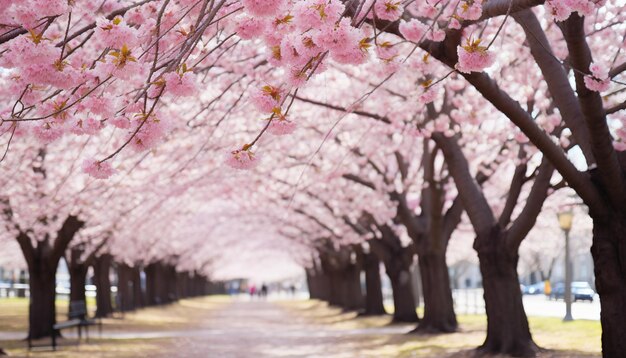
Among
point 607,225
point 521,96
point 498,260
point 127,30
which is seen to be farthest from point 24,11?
point 521,96

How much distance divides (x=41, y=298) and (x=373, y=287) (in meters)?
14.2

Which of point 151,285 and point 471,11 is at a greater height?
point 471,11

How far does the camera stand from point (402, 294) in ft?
80.8

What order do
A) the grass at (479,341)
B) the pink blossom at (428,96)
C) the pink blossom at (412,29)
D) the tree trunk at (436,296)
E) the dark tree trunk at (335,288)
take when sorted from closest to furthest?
the pink blossom at (412,29) < the pink blossom at (428,96) < the grass at (479,341) < the tree trunk at (436,296) < the dark tree trunk at (335,288)

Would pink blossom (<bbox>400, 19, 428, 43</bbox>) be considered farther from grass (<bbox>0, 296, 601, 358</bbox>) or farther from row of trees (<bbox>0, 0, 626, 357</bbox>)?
grass (<bbox>0, 296, 601, 358</bbox>)

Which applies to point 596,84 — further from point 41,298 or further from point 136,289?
point 136,289

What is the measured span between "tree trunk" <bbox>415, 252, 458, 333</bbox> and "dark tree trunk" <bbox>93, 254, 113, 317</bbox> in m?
15.6

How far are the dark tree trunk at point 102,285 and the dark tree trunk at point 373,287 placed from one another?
10441 millimetres

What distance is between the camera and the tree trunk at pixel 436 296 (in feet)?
63.1

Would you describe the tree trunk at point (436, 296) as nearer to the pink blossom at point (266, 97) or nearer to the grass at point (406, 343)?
the grass at point (406, 343)

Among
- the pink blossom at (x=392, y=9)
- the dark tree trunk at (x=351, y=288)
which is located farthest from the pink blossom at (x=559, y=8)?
the dark tree trunk at (x=351, y=288)

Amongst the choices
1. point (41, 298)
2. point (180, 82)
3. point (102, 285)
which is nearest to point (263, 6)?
point (180, 82)

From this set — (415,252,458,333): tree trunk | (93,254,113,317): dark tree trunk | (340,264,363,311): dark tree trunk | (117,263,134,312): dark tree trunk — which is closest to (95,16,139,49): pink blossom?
(415,252,458,333): tree trunk

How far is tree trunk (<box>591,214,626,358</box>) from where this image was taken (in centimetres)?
870
